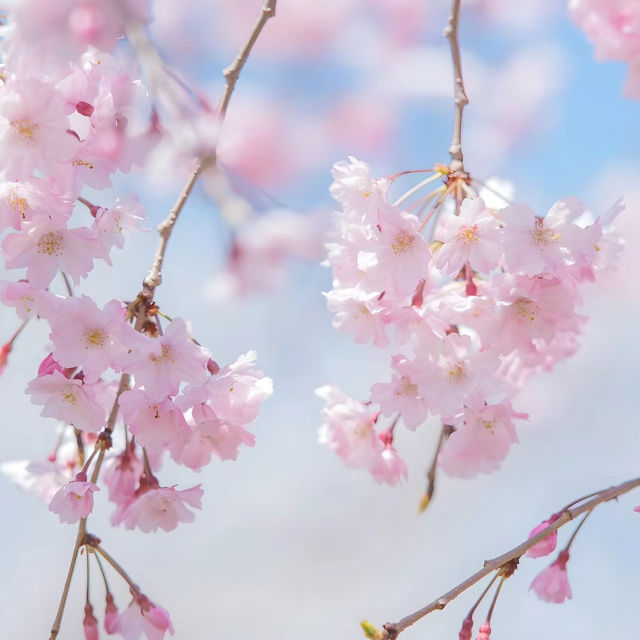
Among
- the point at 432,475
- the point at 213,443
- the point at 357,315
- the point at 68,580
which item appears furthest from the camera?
the point at 432,475

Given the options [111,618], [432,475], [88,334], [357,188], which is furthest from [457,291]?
[111,618]

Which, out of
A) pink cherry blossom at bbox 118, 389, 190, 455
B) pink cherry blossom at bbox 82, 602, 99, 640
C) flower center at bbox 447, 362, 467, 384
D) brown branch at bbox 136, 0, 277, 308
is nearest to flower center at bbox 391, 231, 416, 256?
flower center at bbox 447, 362, 467, 384

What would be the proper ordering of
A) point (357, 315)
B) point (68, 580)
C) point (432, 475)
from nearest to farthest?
point (68, 580) < point (357, 315) < point (432, 475)

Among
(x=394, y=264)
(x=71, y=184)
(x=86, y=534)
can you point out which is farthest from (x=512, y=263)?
(x=86, y=534)

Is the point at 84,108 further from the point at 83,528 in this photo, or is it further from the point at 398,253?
the point at 83,528

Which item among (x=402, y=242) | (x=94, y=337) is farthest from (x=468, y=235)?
(x=94, y=337)

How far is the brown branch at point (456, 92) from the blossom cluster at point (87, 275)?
55 cm

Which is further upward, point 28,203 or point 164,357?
point 28,203

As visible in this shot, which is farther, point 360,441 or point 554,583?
point 360,441

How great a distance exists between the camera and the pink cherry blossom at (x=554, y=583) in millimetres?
1641

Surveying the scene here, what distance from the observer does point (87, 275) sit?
1472 mm

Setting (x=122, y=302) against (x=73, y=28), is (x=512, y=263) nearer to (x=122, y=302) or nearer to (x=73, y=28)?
(x=122, y=302)

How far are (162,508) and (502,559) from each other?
23.3 inches

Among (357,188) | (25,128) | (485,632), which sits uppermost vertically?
(25,128)
